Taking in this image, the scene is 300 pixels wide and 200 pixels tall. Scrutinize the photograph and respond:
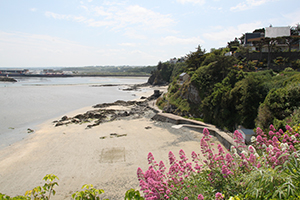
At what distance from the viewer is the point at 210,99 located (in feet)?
62.4

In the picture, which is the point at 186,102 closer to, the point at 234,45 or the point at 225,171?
the point at 225,171

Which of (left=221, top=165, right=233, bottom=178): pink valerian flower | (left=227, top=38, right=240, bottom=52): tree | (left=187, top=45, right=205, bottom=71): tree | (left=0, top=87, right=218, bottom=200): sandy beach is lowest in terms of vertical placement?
(left=0, top=87, right=218, bottom=200): sandy beach

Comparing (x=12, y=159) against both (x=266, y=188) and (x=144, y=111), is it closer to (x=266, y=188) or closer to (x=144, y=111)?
(x=266, y=188)

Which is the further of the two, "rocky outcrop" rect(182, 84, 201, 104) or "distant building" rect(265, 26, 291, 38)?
"distant building" rect(265, 26, 291, 38)

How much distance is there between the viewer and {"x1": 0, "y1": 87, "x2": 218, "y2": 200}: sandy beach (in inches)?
377

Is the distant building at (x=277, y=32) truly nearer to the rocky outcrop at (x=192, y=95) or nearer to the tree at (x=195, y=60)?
the tree at (x=195, y=60)

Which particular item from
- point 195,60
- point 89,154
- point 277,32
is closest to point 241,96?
point 89,154

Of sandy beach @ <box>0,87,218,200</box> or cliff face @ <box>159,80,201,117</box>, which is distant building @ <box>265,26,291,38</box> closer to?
cliff face @ <box>159,80,201,117</box>

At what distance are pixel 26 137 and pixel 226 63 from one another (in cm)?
2081

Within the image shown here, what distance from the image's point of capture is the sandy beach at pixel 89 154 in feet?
31.4

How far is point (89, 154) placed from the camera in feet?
42.3

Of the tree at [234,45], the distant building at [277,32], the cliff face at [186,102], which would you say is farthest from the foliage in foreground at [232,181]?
the tree at [234,45]

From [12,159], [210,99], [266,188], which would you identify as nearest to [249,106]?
[210,99]

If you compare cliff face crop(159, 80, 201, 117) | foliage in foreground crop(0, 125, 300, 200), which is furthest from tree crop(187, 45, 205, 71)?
foliage in foreground crop(0, 125, 300, 200)
